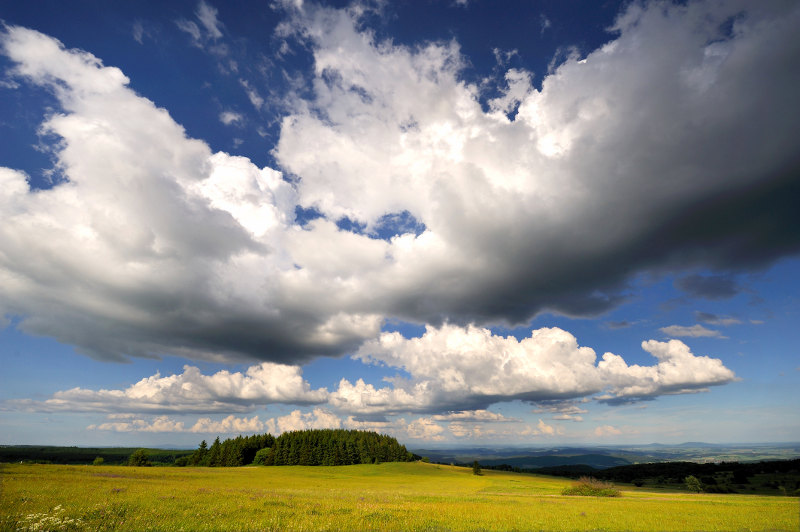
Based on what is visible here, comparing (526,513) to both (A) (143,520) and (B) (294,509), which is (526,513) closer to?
(B) (294,509)

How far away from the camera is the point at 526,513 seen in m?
30.1

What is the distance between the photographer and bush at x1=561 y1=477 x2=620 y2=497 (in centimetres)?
5556

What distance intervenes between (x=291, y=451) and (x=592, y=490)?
382ft

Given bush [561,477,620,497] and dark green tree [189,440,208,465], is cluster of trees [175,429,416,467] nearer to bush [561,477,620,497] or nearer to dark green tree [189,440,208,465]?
dark green tree [189,440,208,465]

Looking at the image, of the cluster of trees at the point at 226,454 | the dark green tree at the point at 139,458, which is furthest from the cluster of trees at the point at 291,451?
the dark green tree at the point at 139,458

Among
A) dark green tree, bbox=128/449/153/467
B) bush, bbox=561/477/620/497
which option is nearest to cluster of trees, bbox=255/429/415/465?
dark green tree, bbox=128/449/153/467

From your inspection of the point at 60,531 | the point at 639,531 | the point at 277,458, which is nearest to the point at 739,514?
the point at 639,531

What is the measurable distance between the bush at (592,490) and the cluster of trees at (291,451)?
10697 cm

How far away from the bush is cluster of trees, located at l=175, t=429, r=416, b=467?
106971 millimetres

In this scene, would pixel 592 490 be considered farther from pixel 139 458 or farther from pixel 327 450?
pixel 139 458

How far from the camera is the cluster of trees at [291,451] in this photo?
136125 mm

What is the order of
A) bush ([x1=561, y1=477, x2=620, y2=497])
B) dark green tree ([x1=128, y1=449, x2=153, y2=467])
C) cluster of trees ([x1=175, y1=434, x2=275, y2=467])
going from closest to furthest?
bush ([x1=561, y1=477, x2=620, y2=497]), dark green tree ([x1=128, y1=449, x2=153, y2=467]), cluster of trees ([x1=175, y1=434, x2=275, y2=467])

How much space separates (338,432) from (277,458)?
123 ft

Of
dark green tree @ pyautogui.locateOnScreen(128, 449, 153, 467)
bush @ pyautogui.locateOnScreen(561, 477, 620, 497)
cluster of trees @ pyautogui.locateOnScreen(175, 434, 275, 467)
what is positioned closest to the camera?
bush @ pyautogui.locateOnScreen(561, 477, 620, 497)
